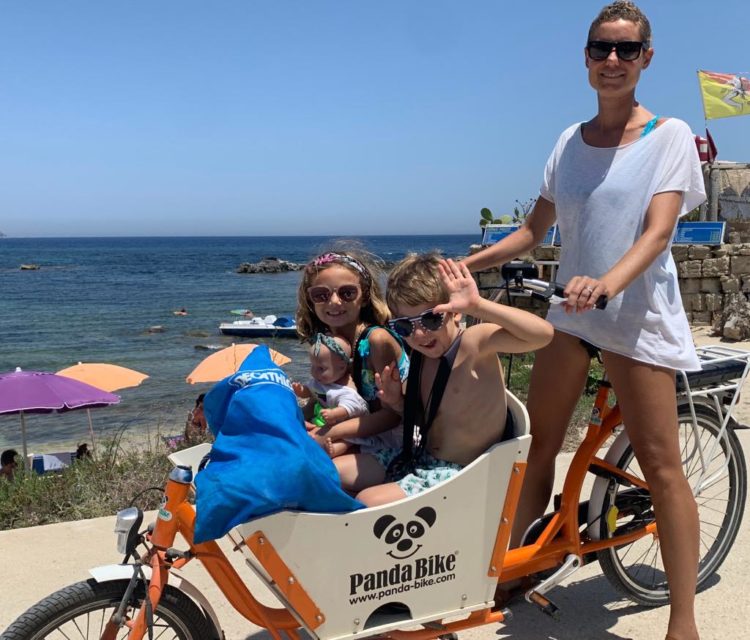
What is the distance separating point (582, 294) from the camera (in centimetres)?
204

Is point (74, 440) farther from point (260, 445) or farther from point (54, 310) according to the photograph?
point (54, 310)

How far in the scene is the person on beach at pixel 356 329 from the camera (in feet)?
8.06

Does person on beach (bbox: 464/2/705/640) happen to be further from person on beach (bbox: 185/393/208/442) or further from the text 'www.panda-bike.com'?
person on beach (bbox: 185/393/208/442)

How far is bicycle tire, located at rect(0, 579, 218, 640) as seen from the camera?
6.35 ft

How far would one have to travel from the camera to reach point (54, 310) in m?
36.1

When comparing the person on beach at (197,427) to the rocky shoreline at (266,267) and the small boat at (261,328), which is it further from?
the rocky shoreline at (266,267)

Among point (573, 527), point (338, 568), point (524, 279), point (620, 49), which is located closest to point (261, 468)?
point (338, 568)

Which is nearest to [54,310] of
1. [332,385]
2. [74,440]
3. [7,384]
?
[74,440]

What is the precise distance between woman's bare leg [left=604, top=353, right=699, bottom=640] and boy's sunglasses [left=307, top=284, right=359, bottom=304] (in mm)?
949

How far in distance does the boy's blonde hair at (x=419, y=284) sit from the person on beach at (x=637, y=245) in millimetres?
437

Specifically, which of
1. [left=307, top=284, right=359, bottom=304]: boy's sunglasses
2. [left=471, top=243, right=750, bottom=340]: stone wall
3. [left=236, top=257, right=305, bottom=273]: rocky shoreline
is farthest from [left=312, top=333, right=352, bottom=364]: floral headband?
[left=236, top=257, right=305, bottom=273]: rocky shoreline

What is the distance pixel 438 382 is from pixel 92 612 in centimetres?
125

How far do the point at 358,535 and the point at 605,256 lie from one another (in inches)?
49.1

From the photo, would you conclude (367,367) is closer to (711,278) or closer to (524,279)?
(524,279)
